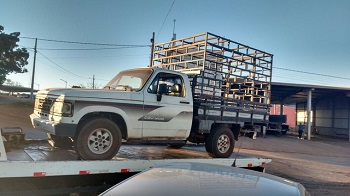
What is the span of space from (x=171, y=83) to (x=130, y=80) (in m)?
0.87

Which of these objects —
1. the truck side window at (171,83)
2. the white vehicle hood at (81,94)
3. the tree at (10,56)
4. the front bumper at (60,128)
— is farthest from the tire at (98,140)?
the tree at (10,56)

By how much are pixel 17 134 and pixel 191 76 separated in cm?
390

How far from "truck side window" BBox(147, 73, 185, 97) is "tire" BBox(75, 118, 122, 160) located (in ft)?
4.04

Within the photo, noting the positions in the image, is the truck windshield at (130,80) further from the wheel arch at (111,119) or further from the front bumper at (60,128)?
the front bumper at (60,128)

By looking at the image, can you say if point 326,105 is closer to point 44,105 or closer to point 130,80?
point 130,80

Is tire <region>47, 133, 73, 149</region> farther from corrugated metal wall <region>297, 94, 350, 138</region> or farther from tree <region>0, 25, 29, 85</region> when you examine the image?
corrugated metal wall <region>297, 94, 350, 138</region>

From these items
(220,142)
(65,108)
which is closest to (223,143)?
(220,142)

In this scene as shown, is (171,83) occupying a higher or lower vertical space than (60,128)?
higher

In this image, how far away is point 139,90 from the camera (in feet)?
20.2

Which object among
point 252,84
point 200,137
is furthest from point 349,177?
point 200,137

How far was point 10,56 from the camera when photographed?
3609cm

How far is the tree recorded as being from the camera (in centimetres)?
3418

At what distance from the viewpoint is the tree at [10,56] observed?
112 ft

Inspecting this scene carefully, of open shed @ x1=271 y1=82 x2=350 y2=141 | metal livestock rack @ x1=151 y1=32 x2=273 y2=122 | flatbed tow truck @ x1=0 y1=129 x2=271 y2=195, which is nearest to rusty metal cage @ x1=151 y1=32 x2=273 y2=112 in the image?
metal livestock rack @ x1=151 y1=32 x2=273 y2=122
